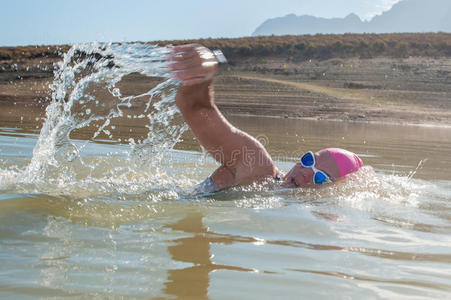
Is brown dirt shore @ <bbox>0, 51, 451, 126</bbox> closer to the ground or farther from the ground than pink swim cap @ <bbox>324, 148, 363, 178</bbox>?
farther from the ground

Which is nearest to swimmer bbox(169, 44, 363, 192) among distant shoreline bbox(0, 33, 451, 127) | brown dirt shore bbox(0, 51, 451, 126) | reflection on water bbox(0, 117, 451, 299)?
reflection on water bbox(0, 117, 451, 299)

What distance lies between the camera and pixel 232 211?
12.3ft

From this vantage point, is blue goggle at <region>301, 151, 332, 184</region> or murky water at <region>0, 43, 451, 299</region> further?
blue goggle at <region>301, 151, 332, 184</region>

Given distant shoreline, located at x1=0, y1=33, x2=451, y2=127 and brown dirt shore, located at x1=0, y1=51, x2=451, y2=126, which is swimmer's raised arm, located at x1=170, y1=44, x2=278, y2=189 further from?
brown dirt shore, located at x1=0, y1=51, x2=451, y2=126

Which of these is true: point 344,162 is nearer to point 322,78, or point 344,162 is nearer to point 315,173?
point 315,173

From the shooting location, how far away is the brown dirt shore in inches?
821

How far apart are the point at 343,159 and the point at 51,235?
287 cm

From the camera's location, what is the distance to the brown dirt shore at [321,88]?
20.8 m

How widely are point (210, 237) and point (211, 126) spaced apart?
105 centimetres

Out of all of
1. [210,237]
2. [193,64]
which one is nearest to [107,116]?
[193,64]

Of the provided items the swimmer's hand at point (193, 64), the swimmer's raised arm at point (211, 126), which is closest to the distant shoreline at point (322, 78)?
the swimmer's raised arm at point (211, 126)

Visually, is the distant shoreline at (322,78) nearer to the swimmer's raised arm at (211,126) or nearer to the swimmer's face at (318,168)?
the swimmer's face at (318,168)

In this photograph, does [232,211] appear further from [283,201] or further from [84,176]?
[84,176]

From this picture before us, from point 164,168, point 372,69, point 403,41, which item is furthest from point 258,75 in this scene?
point 164,168
